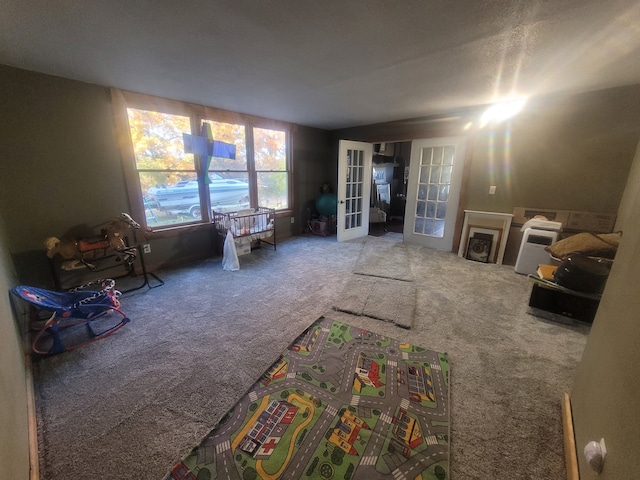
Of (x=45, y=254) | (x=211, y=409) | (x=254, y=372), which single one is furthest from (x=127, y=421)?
(x=45, y=254)

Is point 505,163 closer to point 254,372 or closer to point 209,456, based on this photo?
point 254,372

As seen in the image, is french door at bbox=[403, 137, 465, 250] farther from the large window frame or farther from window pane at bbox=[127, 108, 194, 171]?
window pane at bbox=[127, 108, 194, 171]

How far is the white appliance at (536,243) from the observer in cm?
303

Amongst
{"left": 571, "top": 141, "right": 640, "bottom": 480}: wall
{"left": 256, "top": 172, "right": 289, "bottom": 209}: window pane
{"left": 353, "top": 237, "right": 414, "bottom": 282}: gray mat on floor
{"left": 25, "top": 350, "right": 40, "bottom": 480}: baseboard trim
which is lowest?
{"left": 25, "top": 350, "right": 40, "bottom": 480}: baseboard trim

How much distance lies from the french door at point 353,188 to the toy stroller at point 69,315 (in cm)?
352

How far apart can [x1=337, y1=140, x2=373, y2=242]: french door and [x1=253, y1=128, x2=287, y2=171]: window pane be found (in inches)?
43.1

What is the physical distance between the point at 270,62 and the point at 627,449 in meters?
2.77

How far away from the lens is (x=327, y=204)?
16.9 ft

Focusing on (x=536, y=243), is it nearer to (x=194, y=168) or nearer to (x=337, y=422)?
(x=337, y=422)

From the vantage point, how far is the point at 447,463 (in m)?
1.14

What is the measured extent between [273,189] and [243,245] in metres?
1.33

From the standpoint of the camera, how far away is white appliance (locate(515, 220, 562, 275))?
3.03 metres

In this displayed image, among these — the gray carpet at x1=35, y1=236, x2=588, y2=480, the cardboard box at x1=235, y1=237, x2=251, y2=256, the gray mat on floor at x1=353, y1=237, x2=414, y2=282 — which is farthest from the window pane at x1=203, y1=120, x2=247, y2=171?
the gray mat on floor at x1=353, y1=237, x2=414, y2=282

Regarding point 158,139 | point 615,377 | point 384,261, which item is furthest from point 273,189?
point 615,377
